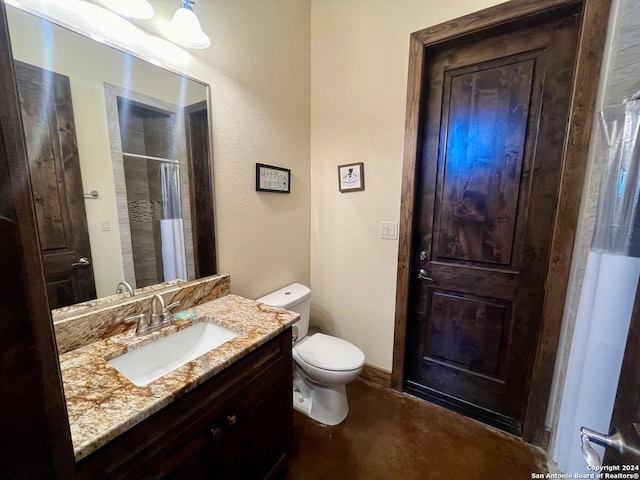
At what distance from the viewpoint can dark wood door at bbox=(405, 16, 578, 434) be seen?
1.37m

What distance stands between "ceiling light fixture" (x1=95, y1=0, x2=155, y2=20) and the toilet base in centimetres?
197

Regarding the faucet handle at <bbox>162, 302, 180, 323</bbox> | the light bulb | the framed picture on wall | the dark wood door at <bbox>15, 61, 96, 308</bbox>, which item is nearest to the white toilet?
the faucet handle at <bbox>162, 302, 180, 323</bbox>

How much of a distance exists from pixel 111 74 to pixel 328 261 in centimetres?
161

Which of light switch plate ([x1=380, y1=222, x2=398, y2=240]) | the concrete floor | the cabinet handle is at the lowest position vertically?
the concrete floor

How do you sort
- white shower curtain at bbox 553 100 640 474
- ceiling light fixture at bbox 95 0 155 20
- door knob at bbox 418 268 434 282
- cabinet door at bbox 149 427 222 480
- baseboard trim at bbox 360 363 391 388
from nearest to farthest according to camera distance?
cabinet door at bbox 149 427 222 480 < white shower curtain at bbox 553 100 640 474 < ceiling light fixture at bbox 95 0 155 20 < door knob at bbox 418 268 434 282 < baseboard trim at bbox 360 363 391 388

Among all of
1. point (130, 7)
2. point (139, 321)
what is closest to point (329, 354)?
point (139, 321)

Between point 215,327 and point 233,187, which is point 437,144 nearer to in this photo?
point 233,187

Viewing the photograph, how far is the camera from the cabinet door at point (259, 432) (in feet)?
3.17

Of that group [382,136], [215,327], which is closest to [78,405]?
[215,327]

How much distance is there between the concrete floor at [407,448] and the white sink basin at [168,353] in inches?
31.8

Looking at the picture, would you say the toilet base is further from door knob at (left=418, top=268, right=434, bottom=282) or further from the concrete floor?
door knob at (left=418, top=268, right=434, bottom=282)

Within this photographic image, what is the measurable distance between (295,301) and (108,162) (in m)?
1.19

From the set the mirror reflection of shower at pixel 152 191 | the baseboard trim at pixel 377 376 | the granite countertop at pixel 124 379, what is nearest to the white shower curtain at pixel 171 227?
the mirror reflection of shower at pixel 152 191

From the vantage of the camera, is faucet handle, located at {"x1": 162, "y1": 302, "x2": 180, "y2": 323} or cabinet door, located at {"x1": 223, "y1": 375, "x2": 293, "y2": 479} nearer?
cabinet door, located at {"x1": 223, "y1": 375, "x2": 293, "y2": 479}
